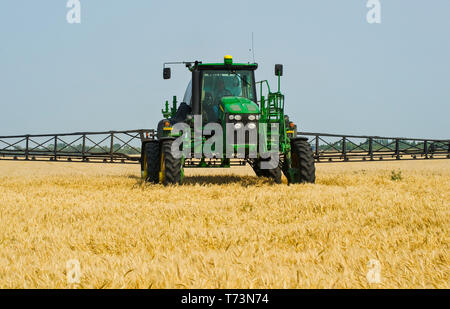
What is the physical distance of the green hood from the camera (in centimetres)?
1011

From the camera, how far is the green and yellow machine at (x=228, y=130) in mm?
10250

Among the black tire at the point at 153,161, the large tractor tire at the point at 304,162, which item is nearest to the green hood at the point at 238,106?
the large tractor tire at the point at 304,162

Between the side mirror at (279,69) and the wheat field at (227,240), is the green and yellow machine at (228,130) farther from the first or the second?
the wheat field at (227,240)

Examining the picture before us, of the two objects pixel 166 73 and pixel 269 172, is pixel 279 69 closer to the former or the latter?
pixel 166 73

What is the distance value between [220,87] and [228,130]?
4.41 feet

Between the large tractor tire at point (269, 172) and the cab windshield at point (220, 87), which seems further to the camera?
the large tractor tire at point (269, 172)

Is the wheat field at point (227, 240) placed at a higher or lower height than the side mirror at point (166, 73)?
lower

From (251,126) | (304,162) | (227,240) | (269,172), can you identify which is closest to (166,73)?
(251,126)

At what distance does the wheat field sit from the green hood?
2093 mm

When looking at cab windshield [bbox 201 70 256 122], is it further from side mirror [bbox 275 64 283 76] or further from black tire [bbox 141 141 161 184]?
black tire [bbox 141 141 161 184]

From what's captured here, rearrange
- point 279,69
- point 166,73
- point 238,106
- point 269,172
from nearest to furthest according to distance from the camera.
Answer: point 238,106, point 279,69, point 166,73, point 269,172

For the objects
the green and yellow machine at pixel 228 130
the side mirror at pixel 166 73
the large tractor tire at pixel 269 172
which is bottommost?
the large tractor tire at pixel 269 172

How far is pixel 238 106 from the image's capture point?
10195 mm
